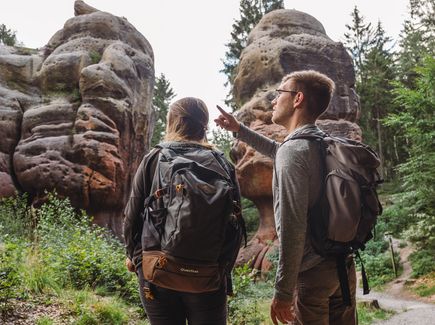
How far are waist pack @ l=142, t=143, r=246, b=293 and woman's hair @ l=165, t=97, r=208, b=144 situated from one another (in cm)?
25

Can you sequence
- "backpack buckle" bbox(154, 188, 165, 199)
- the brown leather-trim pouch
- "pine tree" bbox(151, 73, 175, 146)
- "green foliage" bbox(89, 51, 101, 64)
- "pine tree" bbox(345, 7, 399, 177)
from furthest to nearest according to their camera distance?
"pine tree" bbox(151, 73, 175, 146) → "pine tree" bbox(345, 7, 399, 177) → "green foliage" bbox(89, 51, 101, 64) → "backpack buckle" bbox(154, 188, 165, 199) → the brown leather-trim pouch

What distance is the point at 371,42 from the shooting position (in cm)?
3244

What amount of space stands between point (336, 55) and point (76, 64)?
11.2 m

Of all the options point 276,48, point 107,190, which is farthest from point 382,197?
point 107,190

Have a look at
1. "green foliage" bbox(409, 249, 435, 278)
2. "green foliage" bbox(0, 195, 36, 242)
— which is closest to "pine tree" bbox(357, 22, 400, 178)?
"green foliage" bbox(409, 249, 435, 278)

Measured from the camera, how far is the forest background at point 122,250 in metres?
4.85

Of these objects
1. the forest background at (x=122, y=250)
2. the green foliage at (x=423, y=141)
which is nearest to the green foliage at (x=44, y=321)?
the forest background at (x=122, y=250)

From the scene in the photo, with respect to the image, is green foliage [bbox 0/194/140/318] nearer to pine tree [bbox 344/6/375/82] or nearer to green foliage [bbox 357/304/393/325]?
green foliage [bbox 357/304/393/325]

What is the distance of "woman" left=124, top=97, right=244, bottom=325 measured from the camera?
2.25m

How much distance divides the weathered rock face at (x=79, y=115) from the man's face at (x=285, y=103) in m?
12.4

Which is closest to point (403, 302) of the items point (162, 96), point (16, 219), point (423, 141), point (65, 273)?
point (423, 141)

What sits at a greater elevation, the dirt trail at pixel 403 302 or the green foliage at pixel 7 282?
the green foliage at pixel 7 282

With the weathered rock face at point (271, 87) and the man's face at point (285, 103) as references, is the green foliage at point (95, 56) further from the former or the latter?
the man's face at point (285, 103)

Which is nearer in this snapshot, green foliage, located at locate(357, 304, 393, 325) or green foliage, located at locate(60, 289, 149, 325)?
green foliage, located at locate(60, 289, 149, 325)
